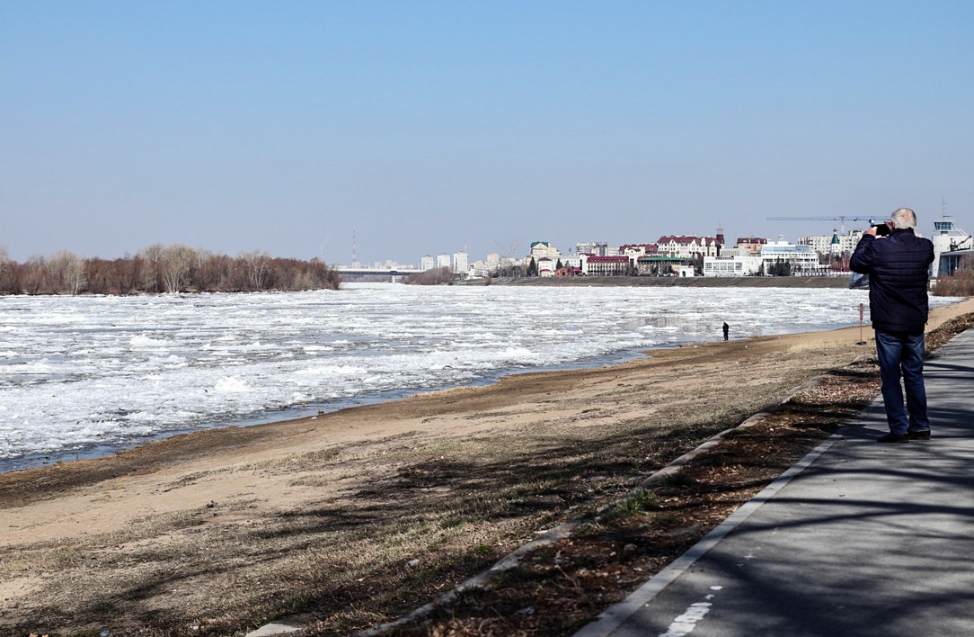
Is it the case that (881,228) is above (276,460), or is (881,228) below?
above

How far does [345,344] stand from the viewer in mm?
47875

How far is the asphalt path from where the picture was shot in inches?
199

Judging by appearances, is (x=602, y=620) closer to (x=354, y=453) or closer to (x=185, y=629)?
(x=185, y=629)

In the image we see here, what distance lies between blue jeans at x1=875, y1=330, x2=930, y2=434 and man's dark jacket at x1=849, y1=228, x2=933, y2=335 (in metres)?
0.13

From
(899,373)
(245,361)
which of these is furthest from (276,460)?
(245,361)

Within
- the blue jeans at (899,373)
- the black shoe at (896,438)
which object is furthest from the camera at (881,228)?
the black shoe at (896,438)

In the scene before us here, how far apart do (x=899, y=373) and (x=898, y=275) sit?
94cm

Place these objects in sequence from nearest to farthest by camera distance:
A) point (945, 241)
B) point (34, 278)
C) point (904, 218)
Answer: point (904, 218) → point (34, 278) → point (945, 241)

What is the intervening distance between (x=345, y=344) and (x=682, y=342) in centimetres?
1615

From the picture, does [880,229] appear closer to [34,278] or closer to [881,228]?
[881,228]

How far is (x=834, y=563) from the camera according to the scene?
20.0ft

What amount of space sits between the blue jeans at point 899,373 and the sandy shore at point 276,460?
5.84 metres

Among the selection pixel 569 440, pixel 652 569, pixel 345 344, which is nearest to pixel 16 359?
pixel 345 344

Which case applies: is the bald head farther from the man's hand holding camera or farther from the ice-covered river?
the ice-covered river
